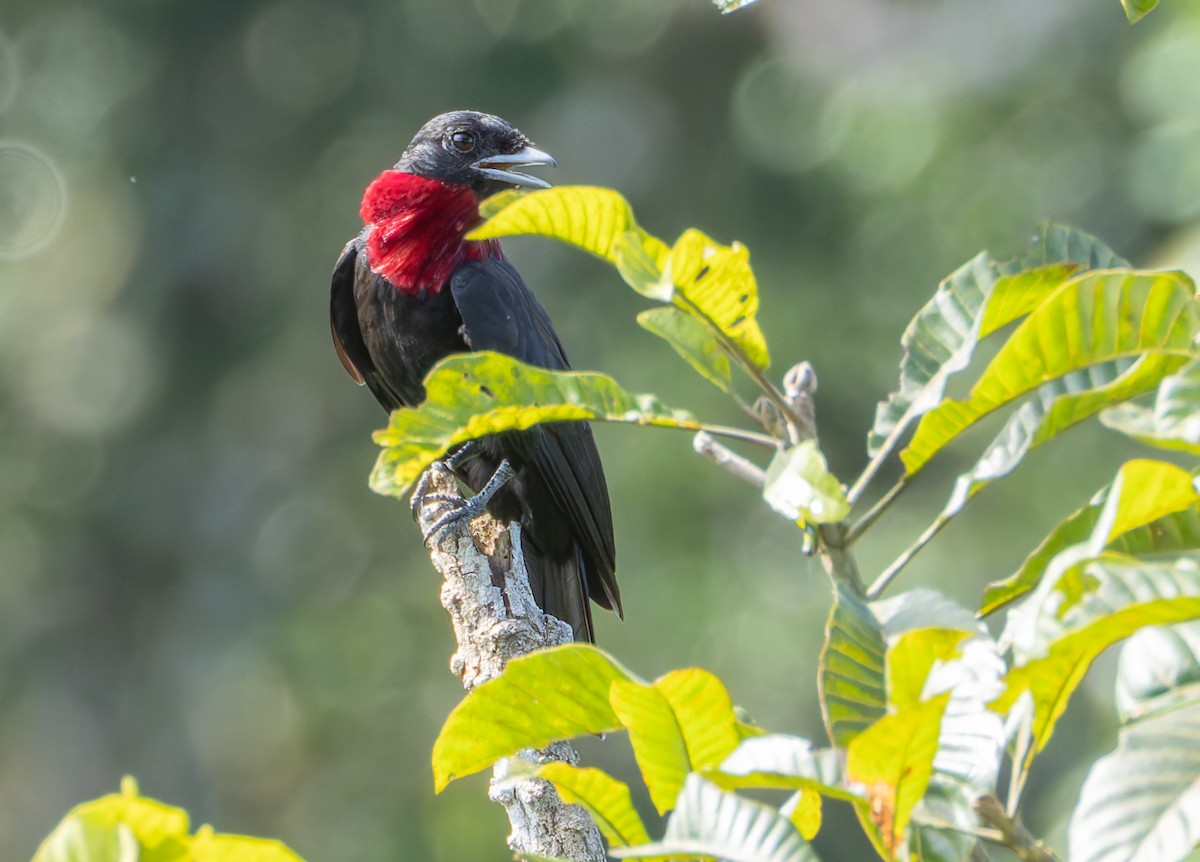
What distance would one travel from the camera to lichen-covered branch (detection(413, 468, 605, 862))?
226cm

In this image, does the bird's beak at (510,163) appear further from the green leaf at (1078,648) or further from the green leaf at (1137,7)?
the green leaf at (1078,648)

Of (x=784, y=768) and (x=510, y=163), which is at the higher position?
(x=510, y=163)

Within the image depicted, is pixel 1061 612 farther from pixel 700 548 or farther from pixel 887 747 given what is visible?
pixel 700 548

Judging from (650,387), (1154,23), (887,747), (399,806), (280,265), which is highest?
(280,265)

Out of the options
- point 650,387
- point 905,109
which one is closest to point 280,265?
point 650,387

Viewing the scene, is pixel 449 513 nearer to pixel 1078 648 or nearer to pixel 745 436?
pixel 745 436

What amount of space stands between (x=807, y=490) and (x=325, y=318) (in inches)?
357

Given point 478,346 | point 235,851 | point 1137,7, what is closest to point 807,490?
point 235,851

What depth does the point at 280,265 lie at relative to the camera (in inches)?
408

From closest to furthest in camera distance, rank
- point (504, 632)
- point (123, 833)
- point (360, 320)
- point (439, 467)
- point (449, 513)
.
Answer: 1. point (123, 833)
2. point (504, 632)
3. point (449, 513)
4. point (439, 467)
5. point (360, 320)

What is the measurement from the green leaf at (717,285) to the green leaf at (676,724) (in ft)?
0.96

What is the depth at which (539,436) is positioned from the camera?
380 centimetres

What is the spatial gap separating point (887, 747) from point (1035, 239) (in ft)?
1.71

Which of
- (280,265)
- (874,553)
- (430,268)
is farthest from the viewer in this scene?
(280,265)
